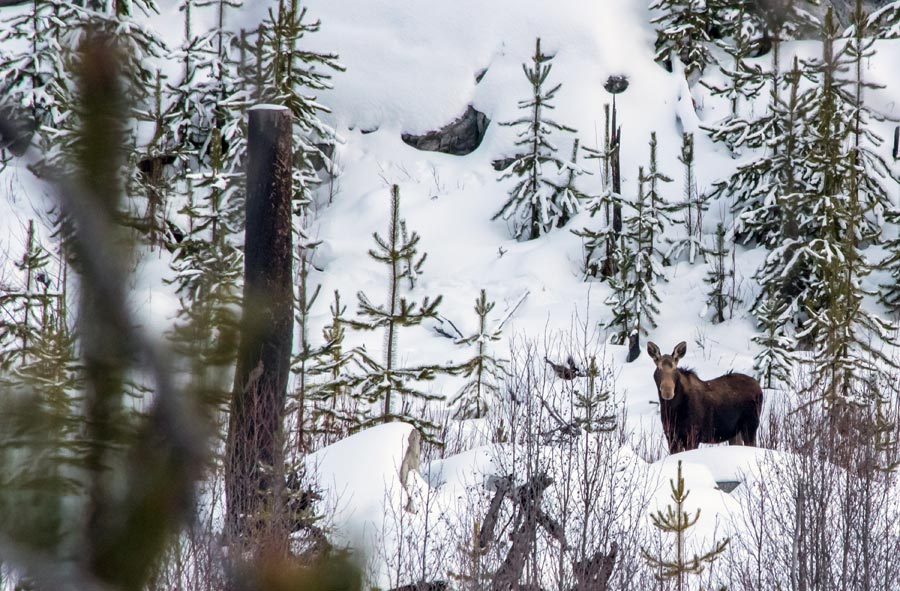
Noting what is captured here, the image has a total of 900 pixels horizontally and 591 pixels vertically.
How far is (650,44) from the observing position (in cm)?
2712

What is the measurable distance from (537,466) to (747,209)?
45.7ft

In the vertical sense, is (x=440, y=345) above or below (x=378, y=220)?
below

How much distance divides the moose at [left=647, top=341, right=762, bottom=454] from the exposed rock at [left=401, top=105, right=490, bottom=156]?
14.2 m

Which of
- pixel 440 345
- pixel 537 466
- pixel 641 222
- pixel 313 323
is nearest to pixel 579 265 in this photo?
pixel 641 222

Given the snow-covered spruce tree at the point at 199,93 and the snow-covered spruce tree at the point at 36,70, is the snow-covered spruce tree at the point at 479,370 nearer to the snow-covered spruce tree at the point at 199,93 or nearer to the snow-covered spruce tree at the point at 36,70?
the snow-covered spruce tree at the point at 36,70

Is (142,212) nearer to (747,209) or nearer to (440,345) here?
(440,345)

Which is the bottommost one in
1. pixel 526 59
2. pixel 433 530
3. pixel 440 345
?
pixel 433 530

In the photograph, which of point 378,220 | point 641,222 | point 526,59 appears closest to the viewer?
point 641,222

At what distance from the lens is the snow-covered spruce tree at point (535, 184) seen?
74.2 ft

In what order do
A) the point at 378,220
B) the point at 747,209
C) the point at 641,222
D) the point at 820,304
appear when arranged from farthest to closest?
the point at 378,220, the point at 747,209, the point at 641,222, the point at 820,304

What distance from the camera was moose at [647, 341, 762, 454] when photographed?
12.0m

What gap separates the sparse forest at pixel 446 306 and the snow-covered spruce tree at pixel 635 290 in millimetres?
Answer: 83

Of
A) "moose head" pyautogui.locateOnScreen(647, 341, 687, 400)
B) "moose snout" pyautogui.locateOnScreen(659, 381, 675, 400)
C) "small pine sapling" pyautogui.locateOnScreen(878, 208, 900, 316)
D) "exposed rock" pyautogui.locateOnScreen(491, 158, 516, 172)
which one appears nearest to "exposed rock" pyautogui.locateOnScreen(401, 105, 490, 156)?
"exposed rock" pyautogui.locateOnScreen(491, 158, 516, 172)

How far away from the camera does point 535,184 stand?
23156 millimetres
